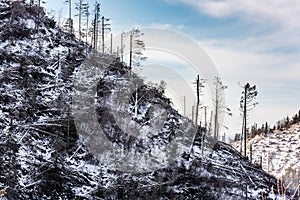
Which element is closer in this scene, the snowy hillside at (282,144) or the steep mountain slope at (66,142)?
the steep mountain slope at (66,142)

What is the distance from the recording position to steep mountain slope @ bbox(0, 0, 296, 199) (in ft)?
55.3

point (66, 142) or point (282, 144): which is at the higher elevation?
point (66, 142)

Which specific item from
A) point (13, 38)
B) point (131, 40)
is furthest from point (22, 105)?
point (131, 40)

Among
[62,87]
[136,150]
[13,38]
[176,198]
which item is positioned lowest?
[176,198]

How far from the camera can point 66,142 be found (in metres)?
19.8

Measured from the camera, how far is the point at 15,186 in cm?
1505

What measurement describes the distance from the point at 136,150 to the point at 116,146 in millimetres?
1281

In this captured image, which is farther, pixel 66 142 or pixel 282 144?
pixel 282 144

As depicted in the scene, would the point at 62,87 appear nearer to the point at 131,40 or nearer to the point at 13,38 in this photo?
the point at 13,38

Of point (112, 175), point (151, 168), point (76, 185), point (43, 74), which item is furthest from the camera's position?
point (43, 74)

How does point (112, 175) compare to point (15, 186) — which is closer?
point (15, 186)

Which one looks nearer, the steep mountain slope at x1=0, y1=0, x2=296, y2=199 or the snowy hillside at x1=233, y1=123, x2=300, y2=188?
the steep mountain slope at x1=0, y1=0, x2=296, y2=199

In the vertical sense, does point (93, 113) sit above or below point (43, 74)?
below

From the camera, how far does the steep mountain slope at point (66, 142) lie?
55.3ft
